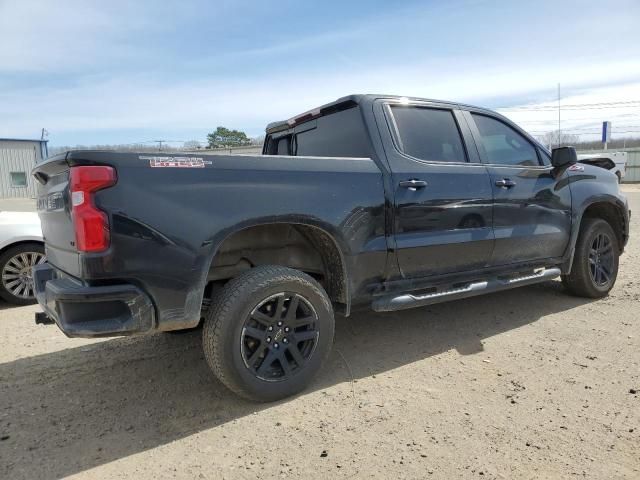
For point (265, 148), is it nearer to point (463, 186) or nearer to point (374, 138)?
point (374, 138)

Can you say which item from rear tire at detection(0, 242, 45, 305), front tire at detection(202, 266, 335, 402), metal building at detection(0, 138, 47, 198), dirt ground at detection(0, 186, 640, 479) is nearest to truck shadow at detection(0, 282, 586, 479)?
dirt ground at detection(0, 186, 640, 479)

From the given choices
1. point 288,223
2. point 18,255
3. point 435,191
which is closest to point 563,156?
point 435,191

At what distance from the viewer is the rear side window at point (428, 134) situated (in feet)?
11.8

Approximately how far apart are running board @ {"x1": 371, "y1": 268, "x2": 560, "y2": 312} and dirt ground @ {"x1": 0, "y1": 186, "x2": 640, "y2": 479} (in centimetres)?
43

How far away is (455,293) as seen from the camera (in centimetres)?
364

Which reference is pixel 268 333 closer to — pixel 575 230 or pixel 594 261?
pixel 575 230

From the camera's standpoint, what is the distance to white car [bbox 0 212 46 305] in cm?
527

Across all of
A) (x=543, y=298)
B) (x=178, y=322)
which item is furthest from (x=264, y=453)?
(x=543, y=298)

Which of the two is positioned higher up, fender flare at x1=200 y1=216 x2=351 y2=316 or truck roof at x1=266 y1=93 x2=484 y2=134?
truck roof at x1=266 y1=93 x2=484 y2=134

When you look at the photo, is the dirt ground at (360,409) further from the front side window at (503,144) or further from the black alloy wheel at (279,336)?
the front side window at (503,144)

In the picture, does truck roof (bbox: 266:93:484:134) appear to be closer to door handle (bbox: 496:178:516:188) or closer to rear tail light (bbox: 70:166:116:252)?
door handle (bbox: 496:178:516:188)

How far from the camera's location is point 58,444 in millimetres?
2539

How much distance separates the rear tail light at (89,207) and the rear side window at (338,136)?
69.9 inches

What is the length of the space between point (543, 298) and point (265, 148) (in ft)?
11.2
